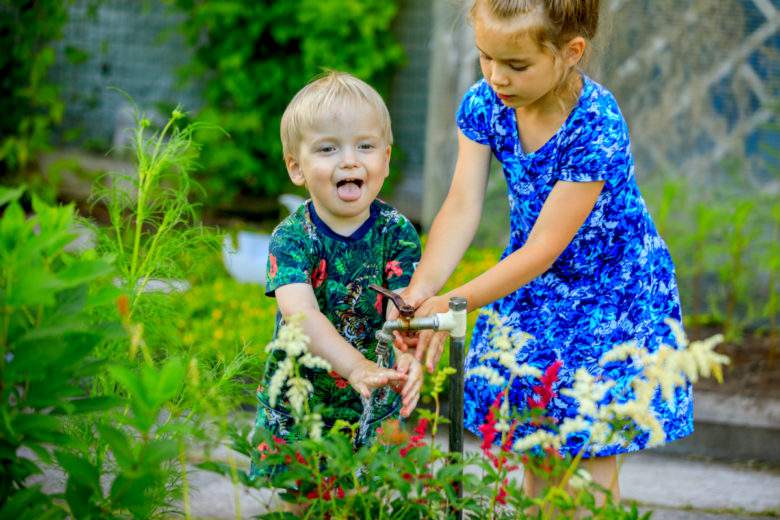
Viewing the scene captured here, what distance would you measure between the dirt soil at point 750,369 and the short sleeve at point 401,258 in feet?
6.69

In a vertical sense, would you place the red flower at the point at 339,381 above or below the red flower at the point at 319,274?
below

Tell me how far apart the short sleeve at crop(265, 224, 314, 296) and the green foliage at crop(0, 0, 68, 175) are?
4.71 meters

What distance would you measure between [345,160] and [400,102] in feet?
16.1

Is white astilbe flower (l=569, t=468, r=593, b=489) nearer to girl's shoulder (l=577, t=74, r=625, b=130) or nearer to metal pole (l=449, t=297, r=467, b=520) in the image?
metal pole (l=449, t=297, r=467, b=520)

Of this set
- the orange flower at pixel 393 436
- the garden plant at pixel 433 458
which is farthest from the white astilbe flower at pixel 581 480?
the orange flower at pixel 393 436

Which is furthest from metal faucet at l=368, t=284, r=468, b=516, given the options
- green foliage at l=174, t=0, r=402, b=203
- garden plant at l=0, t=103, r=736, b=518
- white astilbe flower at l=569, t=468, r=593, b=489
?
green foliage at l=174, t=0, r=402, b=203

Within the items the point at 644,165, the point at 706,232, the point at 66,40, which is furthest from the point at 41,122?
the point at 706,232

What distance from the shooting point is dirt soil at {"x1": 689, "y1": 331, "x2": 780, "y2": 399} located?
407 cm

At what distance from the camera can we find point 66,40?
752cm

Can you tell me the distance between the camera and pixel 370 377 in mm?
2100

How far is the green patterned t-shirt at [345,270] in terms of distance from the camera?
2.41 meters

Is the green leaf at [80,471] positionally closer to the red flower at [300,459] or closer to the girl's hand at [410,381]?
the red flower at [300,459]

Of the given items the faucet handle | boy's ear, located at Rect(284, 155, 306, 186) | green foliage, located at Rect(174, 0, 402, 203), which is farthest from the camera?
green foliage, located at Rect(174, 0, 402, 203)

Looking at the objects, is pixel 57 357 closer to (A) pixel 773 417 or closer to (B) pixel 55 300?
(B) pixel 55 300
